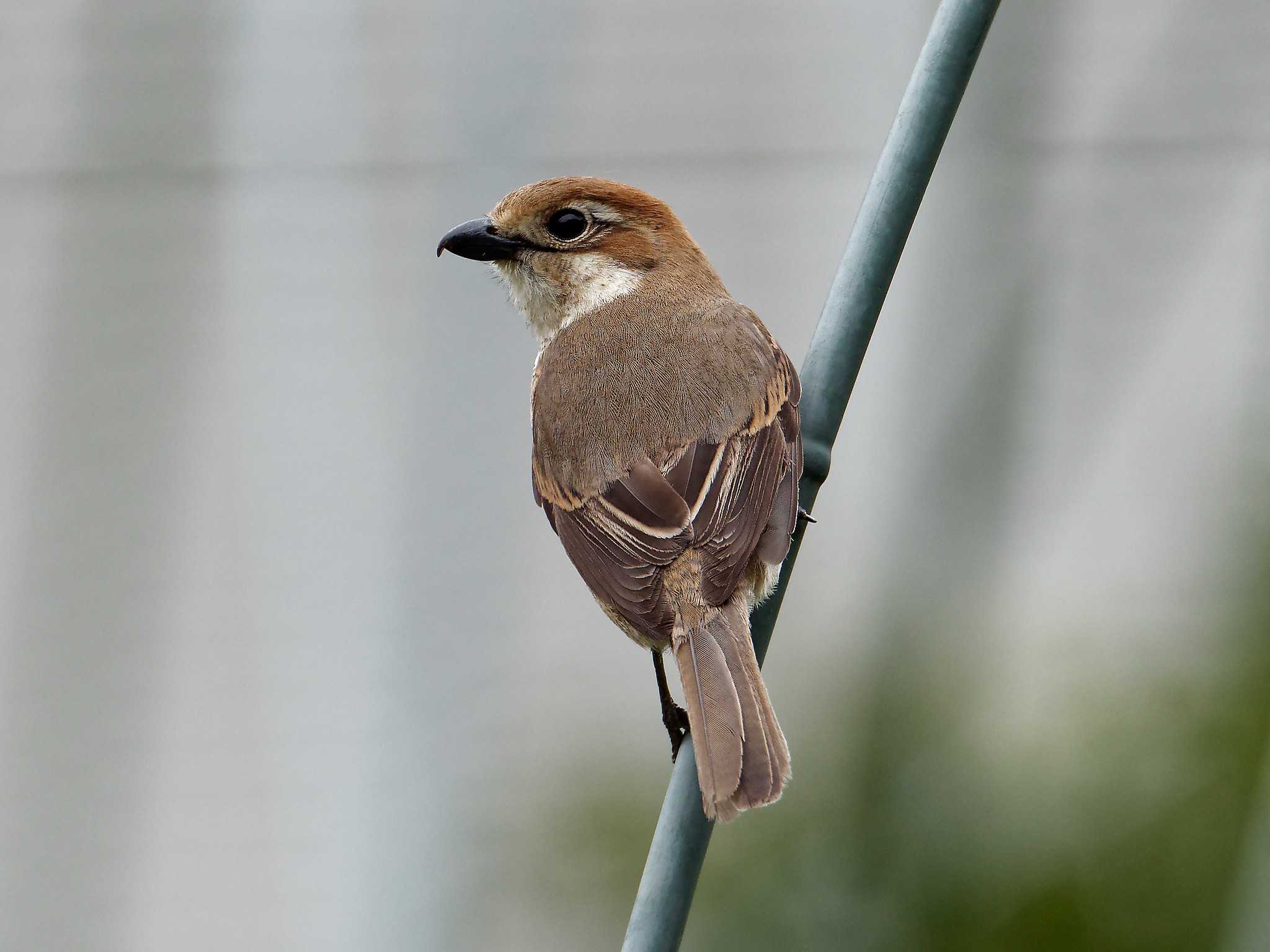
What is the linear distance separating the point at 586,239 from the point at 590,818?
2029 mm

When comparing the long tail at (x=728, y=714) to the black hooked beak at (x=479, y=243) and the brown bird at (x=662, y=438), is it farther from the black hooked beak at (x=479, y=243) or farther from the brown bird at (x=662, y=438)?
the black hooked beak at (x=479, y=243)

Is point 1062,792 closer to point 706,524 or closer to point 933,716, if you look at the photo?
point 933,716

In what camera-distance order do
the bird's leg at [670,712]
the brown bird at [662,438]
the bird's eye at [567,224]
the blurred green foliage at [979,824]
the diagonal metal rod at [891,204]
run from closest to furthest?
the diagonal metal rod at [891,204] < the brown bird at [662,438] < the bird's leg at [670,712] < the bird's eye at [567,224] < the blurred green foliage at [979,824]

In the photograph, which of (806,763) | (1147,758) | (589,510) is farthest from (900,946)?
(589,510)

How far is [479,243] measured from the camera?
2.82 meters

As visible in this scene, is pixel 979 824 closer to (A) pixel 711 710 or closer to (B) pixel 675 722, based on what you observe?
(B) pixel 675 722

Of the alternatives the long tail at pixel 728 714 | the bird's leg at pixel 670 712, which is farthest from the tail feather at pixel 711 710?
the bird's leg at pixel 670 712

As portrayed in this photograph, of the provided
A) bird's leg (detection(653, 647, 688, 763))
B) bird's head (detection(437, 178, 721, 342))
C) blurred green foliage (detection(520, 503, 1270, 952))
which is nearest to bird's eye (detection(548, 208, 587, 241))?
bird's head (detection(437, 178, 721, 342))

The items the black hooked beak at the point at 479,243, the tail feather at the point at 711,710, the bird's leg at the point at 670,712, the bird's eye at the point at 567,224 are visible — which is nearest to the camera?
the tail feather at the point at 711,710

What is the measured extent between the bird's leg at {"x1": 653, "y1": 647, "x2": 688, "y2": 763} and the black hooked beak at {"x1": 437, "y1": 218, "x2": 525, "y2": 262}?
0.89 metres

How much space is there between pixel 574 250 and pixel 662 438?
Result: 0.64 meters

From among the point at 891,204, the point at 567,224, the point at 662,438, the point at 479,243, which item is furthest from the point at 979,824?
the point at 891,204

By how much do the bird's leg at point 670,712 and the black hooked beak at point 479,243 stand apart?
0.89 metres

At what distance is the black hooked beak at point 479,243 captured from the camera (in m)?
2.80
